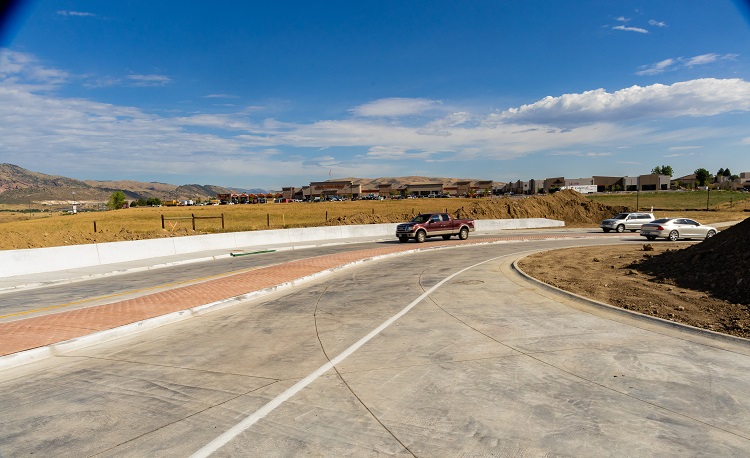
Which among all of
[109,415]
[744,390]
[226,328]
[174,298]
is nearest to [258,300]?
[174,298]

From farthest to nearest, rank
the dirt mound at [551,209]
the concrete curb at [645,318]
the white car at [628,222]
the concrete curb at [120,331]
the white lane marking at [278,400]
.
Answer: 1. the dirt mound at [551,209]
2. the white car at [628,222]
3. the concrete curb at [645,318]
4. the concrete curb at [120,331]
5. the white lane marking at [278,400]

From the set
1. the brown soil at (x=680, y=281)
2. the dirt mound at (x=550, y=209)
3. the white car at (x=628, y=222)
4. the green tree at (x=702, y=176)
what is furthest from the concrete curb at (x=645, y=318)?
the green tree at (x=702, y=176)

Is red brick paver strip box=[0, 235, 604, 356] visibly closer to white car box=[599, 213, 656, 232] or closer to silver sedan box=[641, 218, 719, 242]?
silver sedan box=[641, 218, 719, 242]

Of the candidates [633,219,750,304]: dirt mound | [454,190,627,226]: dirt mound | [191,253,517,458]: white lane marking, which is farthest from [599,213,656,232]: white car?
[191,253,517,458]: white lane marking

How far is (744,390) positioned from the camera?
5.29 meters

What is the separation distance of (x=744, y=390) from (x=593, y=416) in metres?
2.24

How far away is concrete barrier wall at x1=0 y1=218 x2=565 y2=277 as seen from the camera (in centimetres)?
1658

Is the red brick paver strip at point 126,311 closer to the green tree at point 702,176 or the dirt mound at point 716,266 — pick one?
the dirt mound at point 716,266

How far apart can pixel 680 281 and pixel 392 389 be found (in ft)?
→ 35.4

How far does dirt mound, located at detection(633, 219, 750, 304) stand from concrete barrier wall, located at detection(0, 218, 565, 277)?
20855 mm

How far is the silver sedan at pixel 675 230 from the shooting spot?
28016 millimetres

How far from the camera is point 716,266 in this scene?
12.1m

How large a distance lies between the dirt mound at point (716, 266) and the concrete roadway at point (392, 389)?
11.8ft

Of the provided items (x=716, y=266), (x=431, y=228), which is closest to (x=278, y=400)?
(x=716, y=266)
